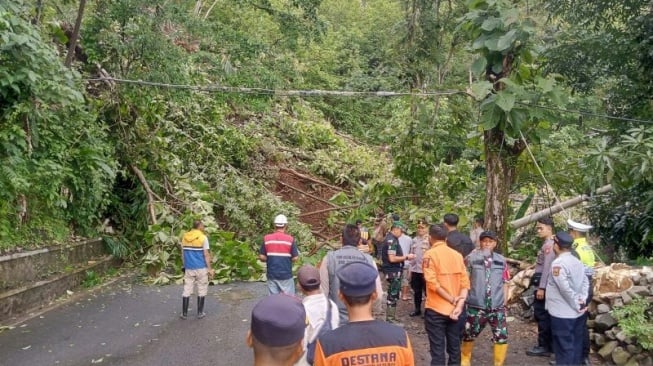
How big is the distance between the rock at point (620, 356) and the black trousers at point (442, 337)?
248 centimetres

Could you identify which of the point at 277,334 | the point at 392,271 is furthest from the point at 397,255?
the point at 277,334

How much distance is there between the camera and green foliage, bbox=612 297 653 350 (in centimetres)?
654

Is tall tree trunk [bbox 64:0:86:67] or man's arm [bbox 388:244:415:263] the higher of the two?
tall tree trunk [bbox 64:0:86:67]

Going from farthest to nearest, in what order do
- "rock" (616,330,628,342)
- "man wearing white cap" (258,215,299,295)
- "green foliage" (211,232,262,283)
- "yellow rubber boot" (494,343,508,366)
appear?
"green foliage" (211,232,262,283) < "man wearing white cap" (258,215,299,295) < "rock" (616,330,628,342) < "yellow rubber boot" (494,343,508,366)

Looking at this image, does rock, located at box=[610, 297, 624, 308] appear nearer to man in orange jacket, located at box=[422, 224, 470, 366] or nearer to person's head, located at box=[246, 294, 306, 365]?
man in orange jacket, located at box=[422, 224, 470, 366]

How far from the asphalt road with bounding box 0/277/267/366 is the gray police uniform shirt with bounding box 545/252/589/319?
12.1 ft

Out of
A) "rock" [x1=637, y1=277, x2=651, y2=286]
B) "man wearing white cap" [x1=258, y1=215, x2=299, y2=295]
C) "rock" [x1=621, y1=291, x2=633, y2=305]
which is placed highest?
"man wearing white cap" [x1=258, y1=215, x2=299, y2=295]

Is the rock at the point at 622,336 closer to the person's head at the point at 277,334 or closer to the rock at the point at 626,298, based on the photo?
the rock at the point at 626,298

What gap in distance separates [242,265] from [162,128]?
4.75 metres

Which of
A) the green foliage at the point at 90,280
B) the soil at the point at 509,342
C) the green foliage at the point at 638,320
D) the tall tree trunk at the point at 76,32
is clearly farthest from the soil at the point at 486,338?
the tall tree trunk at the point at 76,32

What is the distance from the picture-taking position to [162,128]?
1455cm

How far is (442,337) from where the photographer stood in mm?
5648

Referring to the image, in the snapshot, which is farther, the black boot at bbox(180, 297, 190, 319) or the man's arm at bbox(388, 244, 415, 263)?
the black boot at bbox(180, 297, 190, 319)

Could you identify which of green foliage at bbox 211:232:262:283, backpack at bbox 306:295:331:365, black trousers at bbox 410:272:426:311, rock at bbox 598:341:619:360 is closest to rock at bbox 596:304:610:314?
rock at bbox 598:341:619:360
